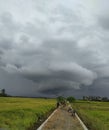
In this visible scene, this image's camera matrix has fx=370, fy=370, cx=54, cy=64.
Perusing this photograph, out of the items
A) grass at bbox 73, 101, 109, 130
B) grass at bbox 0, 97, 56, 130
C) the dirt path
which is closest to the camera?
grass at bbox 0, 97, 56, 130

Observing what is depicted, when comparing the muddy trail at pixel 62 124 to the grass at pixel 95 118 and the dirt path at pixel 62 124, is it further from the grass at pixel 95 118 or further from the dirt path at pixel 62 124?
the grass at pixel 95 118

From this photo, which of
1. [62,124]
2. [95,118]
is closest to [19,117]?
[62,124]

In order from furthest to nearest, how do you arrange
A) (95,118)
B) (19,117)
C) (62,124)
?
(95,118)
(19,117)
(62,124)

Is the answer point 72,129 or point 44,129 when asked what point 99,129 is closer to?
point 72,129

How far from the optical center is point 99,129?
122 feet

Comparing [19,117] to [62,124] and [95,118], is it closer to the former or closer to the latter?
[62,124]

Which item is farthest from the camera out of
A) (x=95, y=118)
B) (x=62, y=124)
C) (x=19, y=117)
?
(x=95, y=118)

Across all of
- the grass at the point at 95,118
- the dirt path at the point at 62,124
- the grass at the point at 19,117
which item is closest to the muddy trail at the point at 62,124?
the dirt path at the point at 62,124

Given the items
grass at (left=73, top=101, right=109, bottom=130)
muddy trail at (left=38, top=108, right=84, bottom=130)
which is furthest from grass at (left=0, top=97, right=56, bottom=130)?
grass at (left=73, top=101, right=109, bottom=130)

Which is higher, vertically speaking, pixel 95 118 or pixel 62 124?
Answer: pixel 95 118

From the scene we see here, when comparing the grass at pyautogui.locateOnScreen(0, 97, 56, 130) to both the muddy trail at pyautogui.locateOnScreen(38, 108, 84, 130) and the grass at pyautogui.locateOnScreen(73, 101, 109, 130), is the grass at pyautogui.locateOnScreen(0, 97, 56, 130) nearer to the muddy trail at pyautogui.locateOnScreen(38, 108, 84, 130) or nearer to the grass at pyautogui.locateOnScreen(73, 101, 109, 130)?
the muddy trail at pyautogui.locateOnScreen(38, 108, 84, 130)

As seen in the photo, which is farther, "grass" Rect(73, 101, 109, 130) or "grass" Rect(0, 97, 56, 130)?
"grass" Rect(73, 101, 109, 130)

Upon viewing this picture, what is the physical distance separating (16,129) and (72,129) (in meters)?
9.88

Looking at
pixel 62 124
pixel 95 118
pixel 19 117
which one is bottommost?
pixel 62 124
